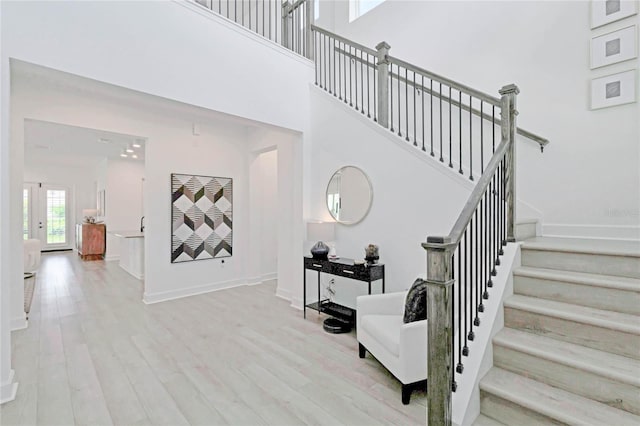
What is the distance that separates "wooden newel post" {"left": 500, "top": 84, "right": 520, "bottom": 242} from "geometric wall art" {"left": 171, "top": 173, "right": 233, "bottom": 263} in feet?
14.9

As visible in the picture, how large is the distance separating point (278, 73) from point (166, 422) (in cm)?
393

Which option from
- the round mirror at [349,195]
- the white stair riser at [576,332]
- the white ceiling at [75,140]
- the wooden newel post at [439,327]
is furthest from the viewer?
the white ceiling at [75,140]

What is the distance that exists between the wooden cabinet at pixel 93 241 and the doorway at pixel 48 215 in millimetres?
2546

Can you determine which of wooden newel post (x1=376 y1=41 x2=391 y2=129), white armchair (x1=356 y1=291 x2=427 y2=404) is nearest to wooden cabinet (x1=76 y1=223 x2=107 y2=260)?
wooden newel post (x1=376 y1=41 x2=391 y2=129)

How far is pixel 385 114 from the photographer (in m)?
3.74

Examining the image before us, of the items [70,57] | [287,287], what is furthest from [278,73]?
[287,287]

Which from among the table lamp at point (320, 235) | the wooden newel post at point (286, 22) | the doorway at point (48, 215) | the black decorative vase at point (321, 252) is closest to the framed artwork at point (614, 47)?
the table lamp at point (320, 235)

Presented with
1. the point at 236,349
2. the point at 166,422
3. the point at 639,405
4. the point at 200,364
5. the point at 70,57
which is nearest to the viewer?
the point at 639,405

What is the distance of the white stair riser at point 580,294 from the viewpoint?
1.88 metres

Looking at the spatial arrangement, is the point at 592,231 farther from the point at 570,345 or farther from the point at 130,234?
the point at 130,234

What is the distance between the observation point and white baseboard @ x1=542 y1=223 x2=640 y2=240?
116 inches

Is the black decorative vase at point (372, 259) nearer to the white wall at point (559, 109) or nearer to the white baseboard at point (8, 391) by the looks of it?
the white wall at point (559, 109)

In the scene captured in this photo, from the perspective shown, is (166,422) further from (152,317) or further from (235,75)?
(235,75)

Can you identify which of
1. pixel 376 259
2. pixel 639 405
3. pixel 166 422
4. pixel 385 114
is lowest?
pixel 166 422
